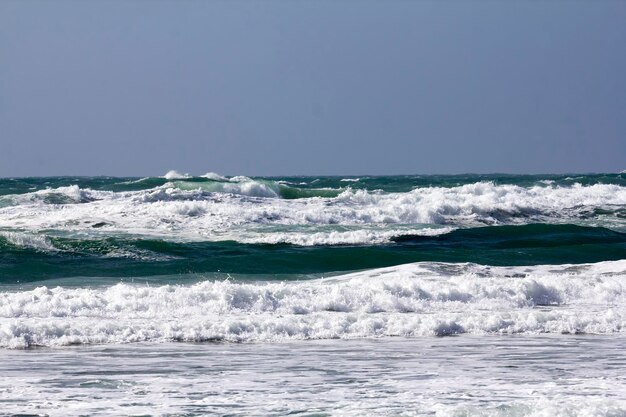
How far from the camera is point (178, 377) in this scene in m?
10.3

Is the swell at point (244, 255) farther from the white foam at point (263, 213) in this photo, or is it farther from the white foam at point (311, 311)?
the white foam at point (311, 311)

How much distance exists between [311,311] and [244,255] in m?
8.57

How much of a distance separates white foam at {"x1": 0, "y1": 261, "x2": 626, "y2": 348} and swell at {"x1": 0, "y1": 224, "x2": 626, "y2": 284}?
4.87 meters

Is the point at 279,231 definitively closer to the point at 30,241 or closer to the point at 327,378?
the point at 30,241

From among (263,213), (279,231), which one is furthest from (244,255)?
(263,213)

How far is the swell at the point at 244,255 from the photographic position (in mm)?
20906

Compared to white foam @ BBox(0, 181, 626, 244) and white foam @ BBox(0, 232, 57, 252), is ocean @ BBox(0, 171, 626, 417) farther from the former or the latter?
white foam @ BBox(0, 181, 626, 244)

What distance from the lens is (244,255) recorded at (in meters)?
23.1

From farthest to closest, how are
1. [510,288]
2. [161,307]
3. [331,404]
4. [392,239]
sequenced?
[392,239]
[510,288]
[161,307]
[331,404]

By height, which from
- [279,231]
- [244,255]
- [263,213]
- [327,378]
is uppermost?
[263,213]

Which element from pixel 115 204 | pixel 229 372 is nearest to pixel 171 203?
pixel 115 204

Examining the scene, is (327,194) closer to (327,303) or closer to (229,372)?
(327,303)

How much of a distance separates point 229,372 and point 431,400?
244 centimetres

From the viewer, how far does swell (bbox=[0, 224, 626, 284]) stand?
823 inches
